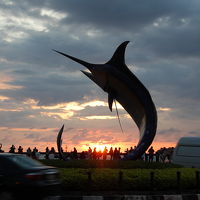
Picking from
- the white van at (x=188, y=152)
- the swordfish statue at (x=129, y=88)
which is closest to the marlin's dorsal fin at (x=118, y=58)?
the swordfish statue at (x=129, y=88)

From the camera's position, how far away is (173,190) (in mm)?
15812

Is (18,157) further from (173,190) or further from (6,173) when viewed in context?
(173,190)

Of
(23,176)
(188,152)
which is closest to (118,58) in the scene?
(188,152)

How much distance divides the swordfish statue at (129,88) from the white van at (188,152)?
295cm

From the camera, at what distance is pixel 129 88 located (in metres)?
25.2

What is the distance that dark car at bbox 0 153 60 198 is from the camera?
982 cm

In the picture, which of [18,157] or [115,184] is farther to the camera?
[115,184]

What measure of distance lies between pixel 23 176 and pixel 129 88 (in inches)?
623

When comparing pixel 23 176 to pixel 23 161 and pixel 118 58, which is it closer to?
pixel 23 161

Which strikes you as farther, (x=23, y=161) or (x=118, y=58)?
(x=118, y=58)

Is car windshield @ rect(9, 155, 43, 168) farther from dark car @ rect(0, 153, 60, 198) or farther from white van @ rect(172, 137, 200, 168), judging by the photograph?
white van @ rect(172, 137, 200, 168)

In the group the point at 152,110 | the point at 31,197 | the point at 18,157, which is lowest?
the point at 31,197

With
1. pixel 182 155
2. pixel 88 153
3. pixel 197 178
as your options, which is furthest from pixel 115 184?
pixel 88 153

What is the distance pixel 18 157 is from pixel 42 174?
32.8 inches
